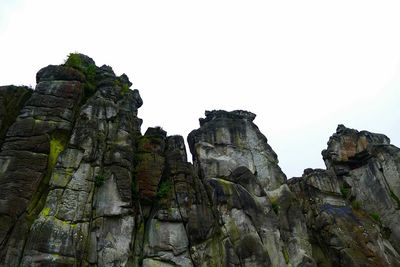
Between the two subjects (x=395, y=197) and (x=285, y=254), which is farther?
(x=395, y=197)

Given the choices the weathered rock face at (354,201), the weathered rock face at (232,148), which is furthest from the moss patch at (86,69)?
the weathered rock face at (354,201)

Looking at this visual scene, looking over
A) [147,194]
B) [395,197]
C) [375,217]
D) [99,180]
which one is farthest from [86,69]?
[395,197]

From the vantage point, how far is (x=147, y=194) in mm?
26500

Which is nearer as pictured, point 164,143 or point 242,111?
point 164,143

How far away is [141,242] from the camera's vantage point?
24.8 m

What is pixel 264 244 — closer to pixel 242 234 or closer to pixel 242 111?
pixel 242 234

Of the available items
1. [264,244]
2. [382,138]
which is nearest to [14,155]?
[264,244]

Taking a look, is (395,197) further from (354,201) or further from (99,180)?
(99,180)

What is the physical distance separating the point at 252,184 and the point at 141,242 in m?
11.5

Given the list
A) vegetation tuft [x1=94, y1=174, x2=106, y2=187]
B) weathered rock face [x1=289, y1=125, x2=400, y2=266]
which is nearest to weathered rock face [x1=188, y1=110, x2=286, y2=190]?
weathered rock face [x1=289, y1=125, x2=400, y2=266]

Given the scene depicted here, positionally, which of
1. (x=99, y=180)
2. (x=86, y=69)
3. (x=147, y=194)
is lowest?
(x=147, y=194)

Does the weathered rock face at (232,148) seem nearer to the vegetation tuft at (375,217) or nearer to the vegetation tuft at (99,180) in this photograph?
the vegetation tuft at (375,217)

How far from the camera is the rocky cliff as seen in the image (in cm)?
2247

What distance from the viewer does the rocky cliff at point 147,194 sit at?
22469 mm
